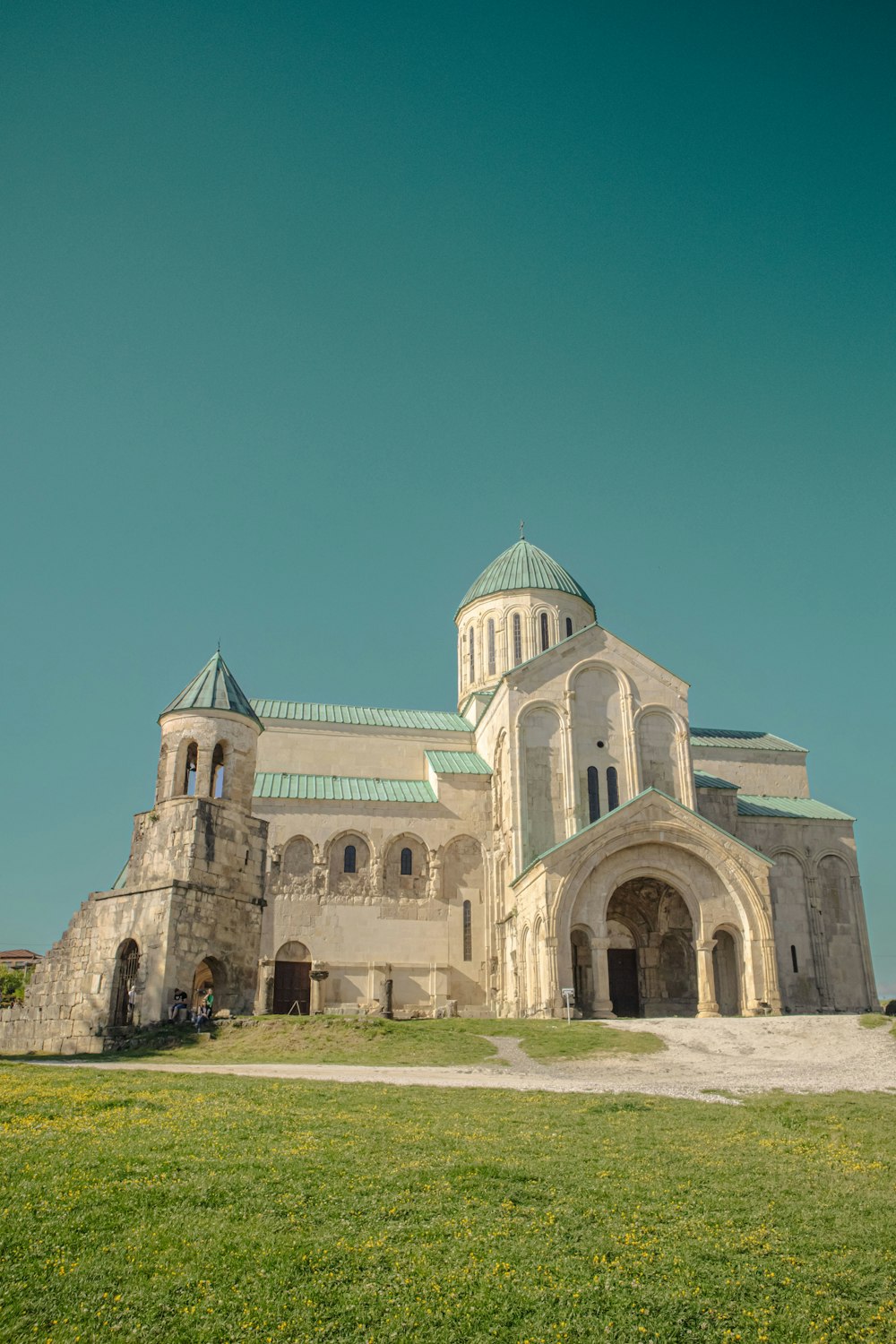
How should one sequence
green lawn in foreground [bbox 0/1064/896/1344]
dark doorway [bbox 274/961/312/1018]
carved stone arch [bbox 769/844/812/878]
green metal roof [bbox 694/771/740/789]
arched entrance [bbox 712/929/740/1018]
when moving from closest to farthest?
1. green lawn in foreground [bbox 0/1064/896/1344]
2. arched entrance [bbox 712/929/740/1018]
3. dark doorway [bbox 274/961/312/1018]
4. green metal roof [bbox 694/771/740/789]
5. carved stone arch [bbox 769/844/812/878]

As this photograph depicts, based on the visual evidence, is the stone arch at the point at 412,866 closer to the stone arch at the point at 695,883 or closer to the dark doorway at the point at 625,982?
the dark doorway at the point at 625,982

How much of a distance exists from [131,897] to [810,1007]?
84.5ft

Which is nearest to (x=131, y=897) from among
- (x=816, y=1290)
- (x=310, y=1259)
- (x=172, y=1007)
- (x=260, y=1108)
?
(x=172, y=1007)

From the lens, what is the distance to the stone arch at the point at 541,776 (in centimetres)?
3356

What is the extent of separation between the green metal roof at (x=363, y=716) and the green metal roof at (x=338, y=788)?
302 cm

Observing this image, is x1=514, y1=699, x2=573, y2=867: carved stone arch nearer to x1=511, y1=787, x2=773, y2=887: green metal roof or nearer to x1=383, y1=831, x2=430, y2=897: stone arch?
x1=511, y1=787, x2=773, y2=887: green metal roof

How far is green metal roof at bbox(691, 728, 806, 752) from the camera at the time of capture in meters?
43.1

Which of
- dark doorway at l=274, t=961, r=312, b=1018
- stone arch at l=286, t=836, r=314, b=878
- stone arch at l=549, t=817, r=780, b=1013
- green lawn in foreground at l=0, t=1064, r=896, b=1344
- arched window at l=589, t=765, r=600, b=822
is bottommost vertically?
green lawn in foreground at l=0, t=1064, r=896, b=1344

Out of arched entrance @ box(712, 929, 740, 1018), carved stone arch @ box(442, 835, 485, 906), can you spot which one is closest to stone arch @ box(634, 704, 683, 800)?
arched entrance @ box(712, 929, 740, 1018)

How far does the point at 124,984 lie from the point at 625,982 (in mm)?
17292

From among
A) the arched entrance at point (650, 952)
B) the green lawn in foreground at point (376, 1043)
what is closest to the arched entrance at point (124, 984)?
the green lawn in foreground at point (376, 1043)

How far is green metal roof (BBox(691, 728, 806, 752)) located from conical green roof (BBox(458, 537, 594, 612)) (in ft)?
25.7

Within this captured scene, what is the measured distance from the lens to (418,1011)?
33312 mm

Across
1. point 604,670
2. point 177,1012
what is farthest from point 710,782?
point 177,1012
